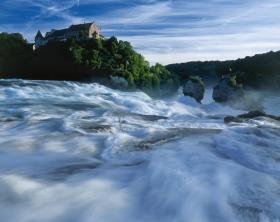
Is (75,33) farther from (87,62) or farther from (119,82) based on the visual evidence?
(119,82)

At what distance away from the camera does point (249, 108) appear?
140 ft

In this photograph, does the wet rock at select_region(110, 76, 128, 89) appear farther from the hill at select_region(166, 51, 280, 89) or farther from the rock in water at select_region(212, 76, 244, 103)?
the hill at select_region(166, 51, 280, 89)

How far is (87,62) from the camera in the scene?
51125 millimetres

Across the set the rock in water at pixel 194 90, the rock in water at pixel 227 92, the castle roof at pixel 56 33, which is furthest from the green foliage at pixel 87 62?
the castle roof at pixel 56 33

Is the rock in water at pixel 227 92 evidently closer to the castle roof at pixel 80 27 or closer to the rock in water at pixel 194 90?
the rock in water at pixel 194 90

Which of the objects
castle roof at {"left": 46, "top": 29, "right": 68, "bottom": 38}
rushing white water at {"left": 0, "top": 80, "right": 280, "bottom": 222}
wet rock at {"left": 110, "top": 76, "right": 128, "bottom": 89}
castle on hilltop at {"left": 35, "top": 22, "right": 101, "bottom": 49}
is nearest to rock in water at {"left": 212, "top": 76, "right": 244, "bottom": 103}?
wet rock at {"left": 110, "top": 76, "right": 128, "bottom": 89}

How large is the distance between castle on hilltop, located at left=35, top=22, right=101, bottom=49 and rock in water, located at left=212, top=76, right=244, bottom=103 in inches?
1151

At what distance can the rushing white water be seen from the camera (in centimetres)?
629

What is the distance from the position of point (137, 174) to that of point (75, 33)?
216ft

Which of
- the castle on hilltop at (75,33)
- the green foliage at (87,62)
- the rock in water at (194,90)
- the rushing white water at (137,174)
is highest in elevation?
the castle on hilltop at (75,33)

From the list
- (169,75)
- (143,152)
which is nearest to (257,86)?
(169,75)

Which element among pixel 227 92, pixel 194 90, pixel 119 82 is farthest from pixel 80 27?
pixel 227 92

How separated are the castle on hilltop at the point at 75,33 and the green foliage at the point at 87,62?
38.3 feet

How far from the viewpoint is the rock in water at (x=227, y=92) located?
4369 cm
